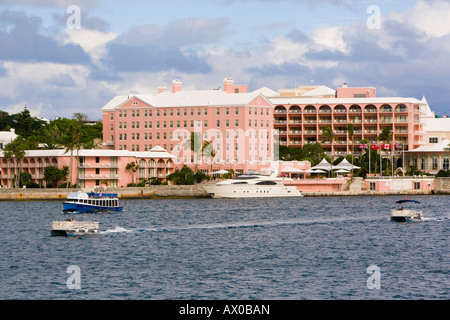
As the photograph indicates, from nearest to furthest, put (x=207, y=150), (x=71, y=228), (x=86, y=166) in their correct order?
1. (x=71, y=228)
2. (x=86, y=166)
3. (x=207, y=150)

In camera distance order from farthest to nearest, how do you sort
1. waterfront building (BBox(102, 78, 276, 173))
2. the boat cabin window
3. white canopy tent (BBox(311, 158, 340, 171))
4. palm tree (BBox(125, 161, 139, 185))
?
1. waterfront building (BBox(102, 78, 276, 173))
2. white canopy tent (BBox(311, 158, 340, 171))
3. palm tree (BBox(125, 161, 139, 185))
4. the boat cabin window

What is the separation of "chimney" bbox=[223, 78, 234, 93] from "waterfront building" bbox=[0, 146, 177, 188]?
3428 cm

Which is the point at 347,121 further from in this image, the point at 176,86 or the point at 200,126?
the point at 176,86

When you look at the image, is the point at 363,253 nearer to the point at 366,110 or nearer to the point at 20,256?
the point at 20,256

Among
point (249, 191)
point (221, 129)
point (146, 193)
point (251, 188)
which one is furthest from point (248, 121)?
point (249, 191)

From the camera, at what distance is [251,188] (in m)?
124

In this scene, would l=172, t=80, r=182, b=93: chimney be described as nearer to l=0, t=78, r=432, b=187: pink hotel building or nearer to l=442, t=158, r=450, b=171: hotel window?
l=0, t=78, r=432, b=187: pink hotel building

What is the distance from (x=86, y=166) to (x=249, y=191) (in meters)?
29.6

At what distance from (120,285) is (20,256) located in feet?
48.3

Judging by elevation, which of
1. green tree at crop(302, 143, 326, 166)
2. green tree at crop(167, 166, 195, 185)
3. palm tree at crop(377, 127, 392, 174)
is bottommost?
green tree at crop(167, 166, 195, 185)

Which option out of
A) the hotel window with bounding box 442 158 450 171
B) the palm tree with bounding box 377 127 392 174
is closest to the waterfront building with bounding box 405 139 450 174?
the hotel window with bounding box 442 158 450 171

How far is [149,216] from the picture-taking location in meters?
89.9

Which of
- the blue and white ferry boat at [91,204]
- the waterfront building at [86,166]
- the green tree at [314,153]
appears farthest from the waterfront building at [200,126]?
the blue and white ferry boat at [91,204]

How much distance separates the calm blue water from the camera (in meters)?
40.9
